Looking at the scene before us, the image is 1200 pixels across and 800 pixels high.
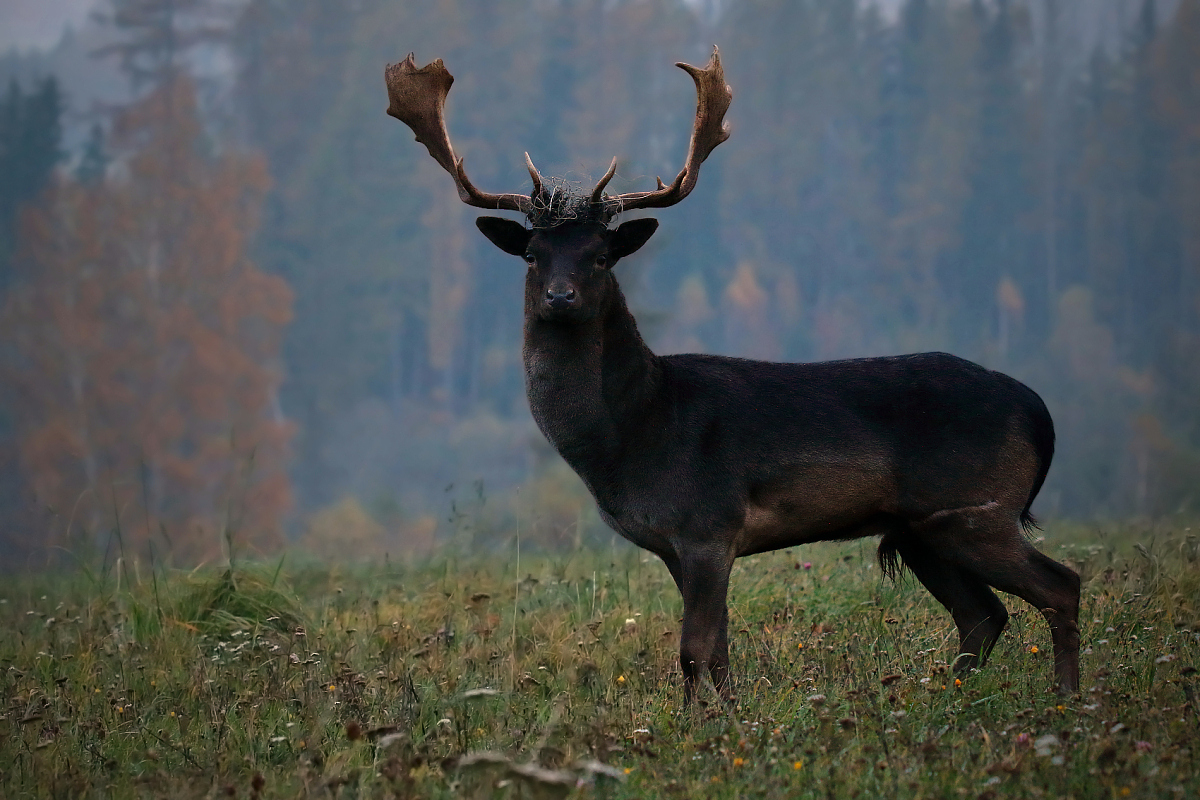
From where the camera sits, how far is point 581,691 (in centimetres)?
661

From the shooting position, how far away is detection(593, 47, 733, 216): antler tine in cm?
674

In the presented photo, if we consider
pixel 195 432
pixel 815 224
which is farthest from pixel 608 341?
pixel 815 224

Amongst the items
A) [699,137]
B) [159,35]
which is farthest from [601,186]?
[159,35]

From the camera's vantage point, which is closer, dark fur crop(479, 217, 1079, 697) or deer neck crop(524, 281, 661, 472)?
dark fur crop(479, 217, 1079, 697)

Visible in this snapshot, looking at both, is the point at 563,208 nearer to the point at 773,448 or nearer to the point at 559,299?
the point at 559,299

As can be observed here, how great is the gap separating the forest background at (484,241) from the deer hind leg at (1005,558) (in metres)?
30.3

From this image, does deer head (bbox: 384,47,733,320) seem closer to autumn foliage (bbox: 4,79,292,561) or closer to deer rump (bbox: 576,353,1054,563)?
deer rump (bbox: 576,353,1054,563)

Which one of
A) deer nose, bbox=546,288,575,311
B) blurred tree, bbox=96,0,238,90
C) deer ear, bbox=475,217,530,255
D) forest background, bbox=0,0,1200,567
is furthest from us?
blurred tree, bbox=96,0,238,90

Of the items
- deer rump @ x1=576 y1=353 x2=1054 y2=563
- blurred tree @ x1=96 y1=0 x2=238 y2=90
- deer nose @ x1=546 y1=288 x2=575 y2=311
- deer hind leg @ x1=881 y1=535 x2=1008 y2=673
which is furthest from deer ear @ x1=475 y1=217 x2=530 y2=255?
blurred tree @ x1=96 y1=0 x2=238 y2=90

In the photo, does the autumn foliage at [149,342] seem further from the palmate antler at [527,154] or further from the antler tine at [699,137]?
the antler tine at [699,137]

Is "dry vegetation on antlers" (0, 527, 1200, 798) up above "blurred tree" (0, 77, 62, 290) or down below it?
below

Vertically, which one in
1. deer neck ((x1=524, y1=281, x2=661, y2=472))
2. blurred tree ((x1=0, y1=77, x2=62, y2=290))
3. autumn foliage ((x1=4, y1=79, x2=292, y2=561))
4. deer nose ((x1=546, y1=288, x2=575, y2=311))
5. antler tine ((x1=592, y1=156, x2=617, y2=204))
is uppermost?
blurred tree ((x1=0, y1=77, x2=62, y2=290))

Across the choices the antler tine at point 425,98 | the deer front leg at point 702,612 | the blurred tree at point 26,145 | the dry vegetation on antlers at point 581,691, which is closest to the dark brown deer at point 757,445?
the deer front leg at point 702,612

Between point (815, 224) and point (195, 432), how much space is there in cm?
2911
